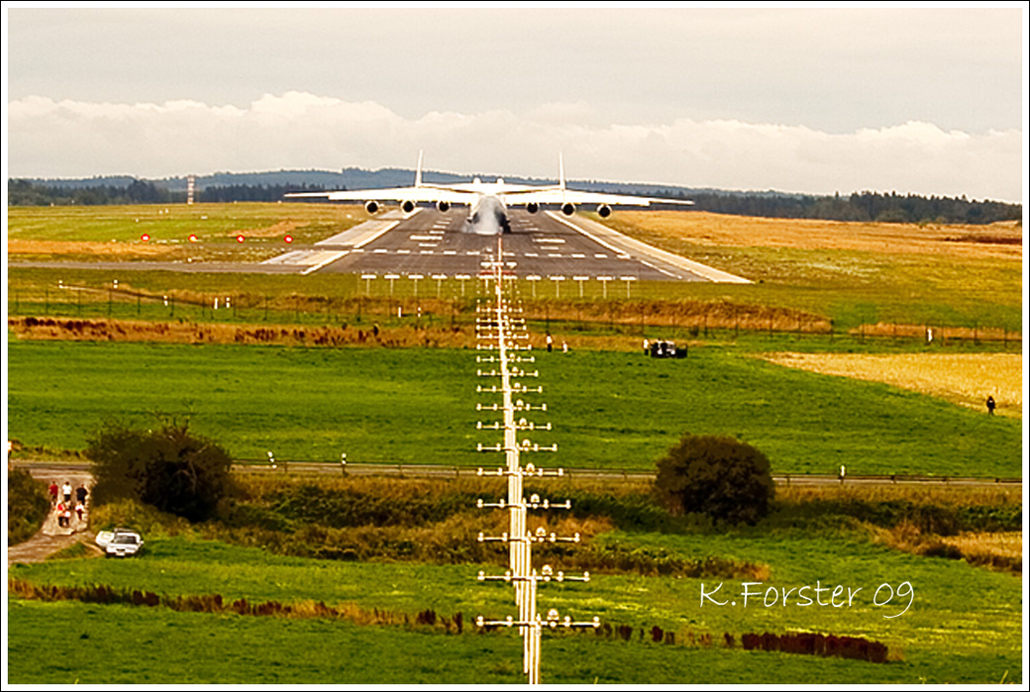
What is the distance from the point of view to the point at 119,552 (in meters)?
74.1

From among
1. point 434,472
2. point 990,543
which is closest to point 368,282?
point 434,472

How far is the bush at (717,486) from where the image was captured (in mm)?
84438

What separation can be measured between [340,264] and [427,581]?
403 ft

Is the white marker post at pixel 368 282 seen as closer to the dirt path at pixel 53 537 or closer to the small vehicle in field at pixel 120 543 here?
the dirt path at pixel 53 537

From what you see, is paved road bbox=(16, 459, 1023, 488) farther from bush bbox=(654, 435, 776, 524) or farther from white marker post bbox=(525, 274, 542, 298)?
white marker post bbox=(525, 274, 542, 298)

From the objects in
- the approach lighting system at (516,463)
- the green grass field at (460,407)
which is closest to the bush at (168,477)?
the green grass field at (460,407)

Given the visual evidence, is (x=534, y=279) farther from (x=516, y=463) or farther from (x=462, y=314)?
(x=516, y=463)

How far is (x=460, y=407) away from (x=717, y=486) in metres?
26.8

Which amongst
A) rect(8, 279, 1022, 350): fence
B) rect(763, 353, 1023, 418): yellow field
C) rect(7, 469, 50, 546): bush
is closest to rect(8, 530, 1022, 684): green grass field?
rect(7, 469, 50, 546): bush

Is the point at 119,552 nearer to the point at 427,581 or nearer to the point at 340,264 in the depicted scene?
the point at 427,581

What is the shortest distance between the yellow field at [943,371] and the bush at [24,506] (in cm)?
6386

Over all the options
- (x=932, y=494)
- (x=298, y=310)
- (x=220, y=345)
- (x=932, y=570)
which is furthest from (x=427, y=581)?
(x=298, y=310)

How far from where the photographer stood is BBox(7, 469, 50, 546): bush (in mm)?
77625

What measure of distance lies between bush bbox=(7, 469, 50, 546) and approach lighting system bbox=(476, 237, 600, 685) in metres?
22.9
